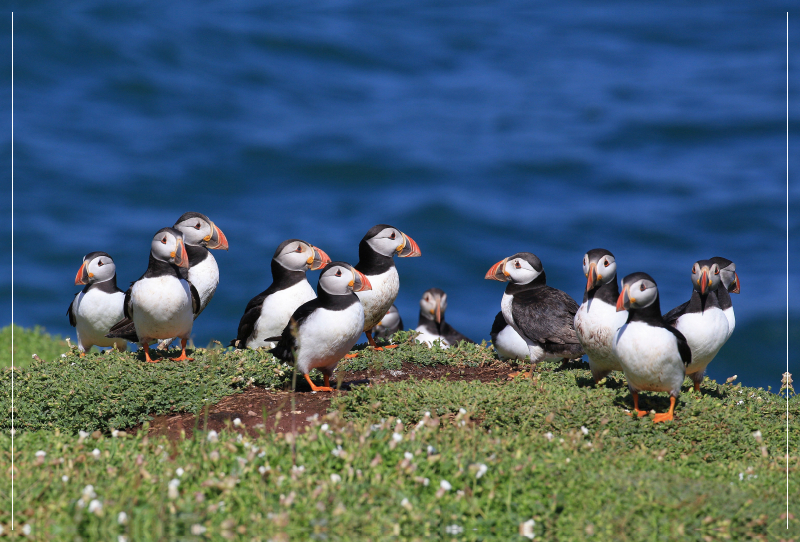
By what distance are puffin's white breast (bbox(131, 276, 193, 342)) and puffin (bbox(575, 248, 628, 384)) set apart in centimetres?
385

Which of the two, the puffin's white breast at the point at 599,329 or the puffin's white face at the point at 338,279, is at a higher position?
the puffin's white face at the point at 338,279

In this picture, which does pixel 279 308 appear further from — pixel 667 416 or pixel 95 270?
pixel 667 416

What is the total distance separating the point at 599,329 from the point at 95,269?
5344 mm

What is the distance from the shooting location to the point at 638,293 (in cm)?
611

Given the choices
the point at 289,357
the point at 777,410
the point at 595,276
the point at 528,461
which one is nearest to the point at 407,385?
the point at 289,357

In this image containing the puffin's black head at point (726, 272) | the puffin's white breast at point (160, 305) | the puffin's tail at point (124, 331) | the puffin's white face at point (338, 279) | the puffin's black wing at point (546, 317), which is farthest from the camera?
the puffin's tail at point (124, 331)

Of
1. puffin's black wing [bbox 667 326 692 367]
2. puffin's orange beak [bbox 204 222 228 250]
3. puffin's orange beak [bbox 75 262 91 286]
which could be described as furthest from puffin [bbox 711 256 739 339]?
puffin's orange beak [bbox 75 262 91 286]

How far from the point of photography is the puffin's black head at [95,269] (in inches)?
339

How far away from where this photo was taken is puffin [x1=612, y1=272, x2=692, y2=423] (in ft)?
19.9

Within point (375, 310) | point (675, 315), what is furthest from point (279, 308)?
point (675, 315)

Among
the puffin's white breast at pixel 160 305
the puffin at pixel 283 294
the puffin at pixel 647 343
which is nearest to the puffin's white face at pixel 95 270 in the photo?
the puffin's white breast at pixel 160 305

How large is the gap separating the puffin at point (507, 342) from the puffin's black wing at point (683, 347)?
7.99ft

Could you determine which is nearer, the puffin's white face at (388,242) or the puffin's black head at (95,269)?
the puffin's black head at (95,269)

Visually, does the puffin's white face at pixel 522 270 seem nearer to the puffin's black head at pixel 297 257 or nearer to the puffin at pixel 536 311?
the puffin at pixel 536 311
